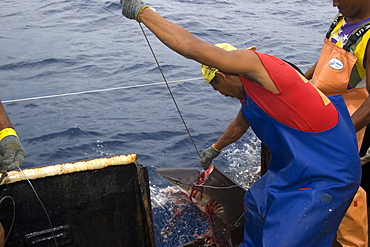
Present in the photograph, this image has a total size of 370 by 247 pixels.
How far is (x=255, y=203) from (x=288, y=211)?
403mm

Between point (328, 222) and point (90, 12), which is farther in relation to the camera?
point (90, 12)

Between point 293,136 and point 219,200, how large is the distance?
143cm

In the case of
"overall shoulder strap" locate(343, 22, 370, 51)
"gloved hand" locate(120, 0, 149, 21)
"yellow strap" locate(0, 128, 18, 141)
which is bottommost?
"yellow strap" locate(0, 128, 18, 141)

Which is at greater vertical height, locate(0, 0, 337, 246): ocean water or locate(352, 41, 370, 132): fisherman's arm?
locate(352, 41, 370, 132): fisherman's arm

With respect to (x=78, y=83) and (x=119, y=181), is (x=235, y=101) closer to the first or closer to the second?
(x=78, y=83)

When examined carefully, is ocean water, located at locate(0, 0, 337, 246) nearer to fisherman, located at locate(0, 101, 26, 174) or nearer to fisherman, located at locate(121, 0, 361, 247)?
fisherman, located at locate(0, 101, 26, 174)

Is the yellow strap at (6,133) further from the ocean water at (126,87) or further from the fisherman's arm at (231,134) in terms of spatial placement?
the ocean water at (126,87)

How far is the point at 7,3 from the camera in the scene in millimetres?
15492

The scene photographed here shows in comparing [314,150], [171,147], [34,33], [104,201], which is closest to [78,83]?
[171,147]

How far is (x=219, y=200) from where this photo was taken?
362 cm

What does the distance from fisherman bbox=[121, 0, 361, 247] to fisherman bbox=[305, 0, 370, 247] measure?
56 centimetres

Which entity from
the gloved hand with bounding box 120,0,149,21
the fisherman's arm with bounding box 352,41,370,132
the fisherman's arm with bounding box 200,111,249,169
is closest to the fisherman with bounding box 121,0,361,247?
the gloved hand with bounding box 120,0,149,21

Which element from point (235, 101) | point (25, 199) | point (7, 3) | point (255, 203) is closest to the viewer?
point (255, 203)

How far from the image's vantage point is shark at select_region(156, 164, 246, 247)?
352 centimetres
